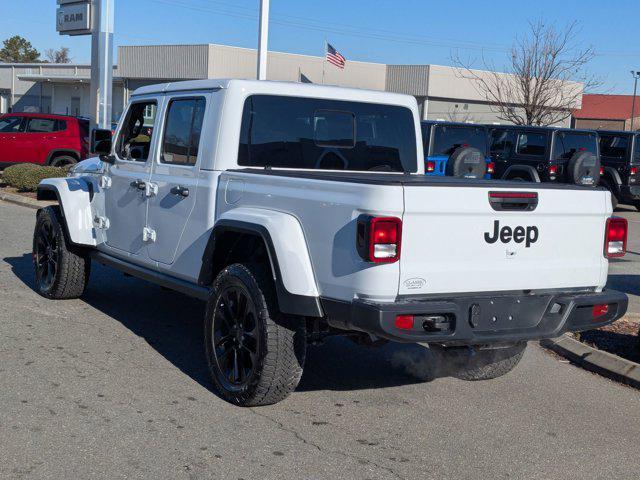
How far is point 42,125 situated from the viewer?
22062mm

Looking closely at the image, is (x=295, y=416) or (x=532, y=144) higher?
(x=532, y=144)

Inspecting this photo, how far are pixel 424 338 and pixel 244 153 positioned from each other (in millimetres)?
2031

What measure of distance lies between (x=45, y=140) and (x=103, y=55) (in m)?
4.41

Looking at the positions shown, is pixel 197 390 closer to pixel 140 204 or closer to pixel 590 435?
pixel 140 204

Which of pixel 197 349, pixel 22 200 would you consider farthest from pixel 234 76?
pixel 197 349

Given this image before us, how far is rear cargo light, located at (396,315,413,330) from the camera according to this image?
4.54 metres

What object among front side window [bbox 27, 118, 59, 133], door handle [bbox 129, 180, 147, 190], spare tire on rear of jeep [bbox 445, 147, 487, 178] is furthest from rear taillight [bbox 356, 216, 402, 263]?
front side window [bbox 27, 118, 59, 133]

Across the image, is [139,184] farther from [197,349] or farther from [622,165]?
[622,165]

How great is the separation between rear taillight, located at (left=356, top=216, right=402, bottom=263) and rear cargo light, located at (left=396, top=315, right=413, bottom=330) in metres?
0.30

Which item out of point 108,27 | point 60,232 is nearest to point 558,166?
point 108,27

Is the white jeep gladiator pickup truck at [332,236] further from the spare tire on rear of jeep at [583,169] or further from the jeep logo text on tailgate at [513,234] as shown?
the spare tire on rear of jeep at [583,169]

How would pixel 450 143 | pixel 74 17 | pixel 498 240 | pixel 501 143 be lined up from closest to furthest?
pixel 498 240 → pixel 450 143 → pixel 74 17 → pixel 501 143

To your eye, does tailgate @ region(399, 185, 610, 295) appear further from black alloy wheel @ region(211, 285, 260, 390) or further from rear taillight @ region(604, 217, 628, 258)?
black alloy wheel @ region(211, 285, 260, 390)

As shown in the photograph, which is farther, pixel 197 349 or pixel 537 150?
pixel 537 150
